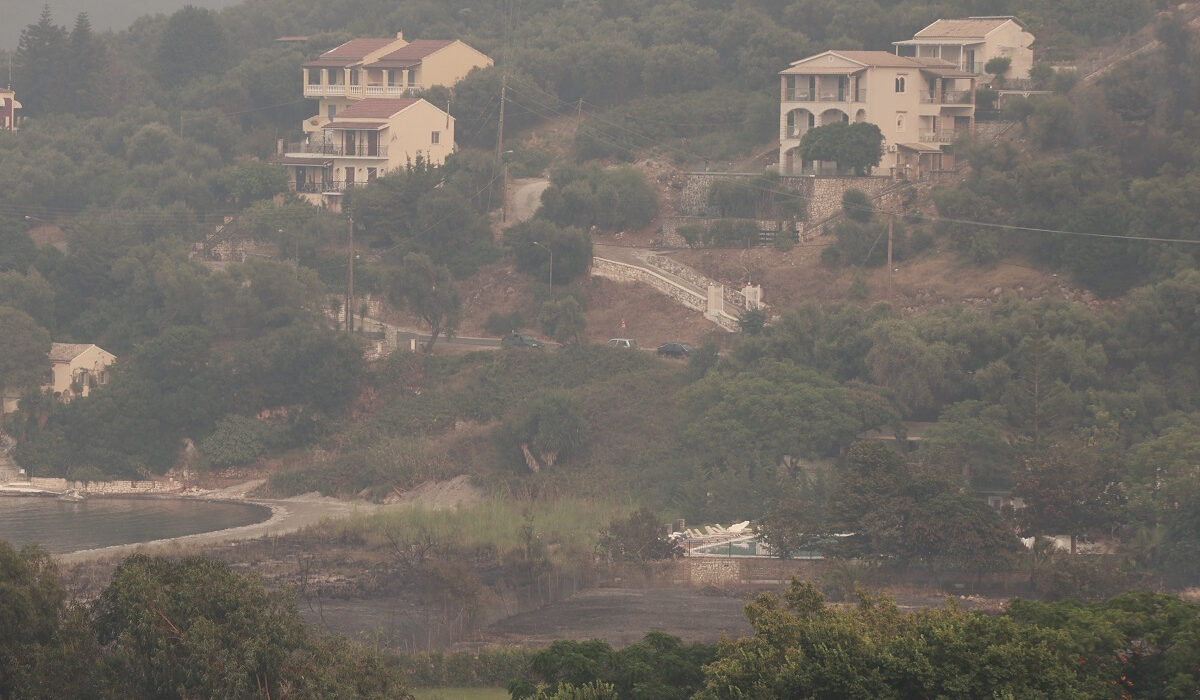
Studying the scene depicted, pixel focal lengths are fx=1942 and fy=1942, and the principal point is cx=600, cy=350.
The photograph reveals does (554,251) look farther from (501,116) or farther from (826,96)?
(501,116)

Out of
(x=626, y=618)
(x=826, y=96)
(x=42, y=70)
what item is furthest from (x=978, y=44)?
(x=42, y=70)

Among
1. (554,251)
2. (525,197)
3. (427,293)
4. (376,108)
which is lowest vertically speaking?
(427,293)

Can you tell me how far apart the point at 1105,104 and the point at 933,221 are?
7.30m

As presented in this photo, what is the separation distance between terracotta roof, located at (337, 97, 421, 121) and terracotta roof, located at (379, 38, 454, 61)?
4.15 m

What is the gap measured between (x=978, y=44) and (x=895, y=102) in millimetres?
5500

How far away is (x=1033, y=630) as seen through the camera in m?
24.2

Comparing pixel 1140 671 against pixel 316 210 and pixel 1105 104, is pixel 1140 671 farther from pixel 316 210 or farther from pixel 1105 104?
pixel 316 210

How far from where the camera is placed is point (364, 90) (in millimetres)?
83250

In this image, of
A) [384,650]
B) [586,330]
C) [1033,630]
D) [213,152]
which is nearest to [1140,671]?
[1033,630]

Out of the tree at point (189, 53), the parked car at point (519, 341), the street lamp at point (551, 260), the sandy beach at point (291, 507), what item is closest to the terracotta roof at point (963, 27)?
the street lamp at point (551, 260)

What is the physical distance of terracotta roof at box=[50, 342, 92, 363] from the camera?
215ft

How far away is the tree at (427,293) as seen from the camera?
65.0 m

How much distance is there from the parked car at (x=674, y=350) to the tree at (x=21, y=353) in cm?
2049

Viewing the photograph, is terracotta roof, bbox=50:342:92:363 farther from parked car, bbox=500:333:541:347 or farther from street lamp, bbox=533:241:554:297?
street lamp, bbox=533:241:554:297
